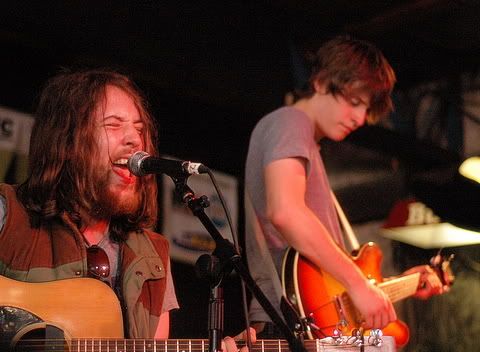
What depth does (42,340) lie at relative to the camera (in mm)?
2484

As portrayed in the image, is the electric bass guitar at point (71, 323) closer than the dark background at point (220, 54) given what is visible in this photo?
Yes

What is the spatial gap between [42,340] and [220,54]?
275 centimetres

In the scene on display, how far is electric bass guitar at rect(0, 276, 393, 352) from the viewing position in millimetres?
2473

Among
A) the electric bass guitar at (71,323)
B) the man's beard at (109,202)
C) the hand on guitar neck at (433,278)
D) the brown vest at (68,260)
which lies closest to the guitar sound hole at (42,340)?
the electric bass guitar at (71,323)

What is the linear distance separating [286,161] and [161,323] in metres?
0.90

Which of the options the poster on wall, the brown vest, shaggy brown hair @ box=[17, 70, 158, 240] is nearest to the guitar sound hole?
the brown vest

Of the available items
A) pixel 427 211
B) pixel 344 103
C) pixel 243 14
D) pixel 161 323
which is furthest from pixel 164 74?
pixel 427 211

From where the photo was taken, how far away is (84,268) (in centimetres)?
277

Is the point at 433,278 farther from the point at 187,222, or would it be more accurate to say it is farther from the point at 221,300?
the point at 221,300

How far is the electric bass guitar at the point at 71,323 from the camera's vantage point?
2.47m

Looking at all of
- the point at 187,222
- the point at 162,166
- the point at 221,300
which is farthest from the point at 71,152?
the point at 187,222

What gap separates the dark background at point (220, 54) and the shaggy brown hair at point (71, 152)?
0.83 metres

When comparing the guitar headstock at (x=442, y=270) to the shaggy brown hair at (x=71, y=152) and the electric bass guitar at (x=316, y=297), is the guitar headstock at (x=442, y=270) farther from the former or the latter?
the shaggy brown hair at (x=71, y=152)

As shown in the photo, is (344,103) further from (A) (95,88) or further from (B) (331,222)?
(A) (95,88)
